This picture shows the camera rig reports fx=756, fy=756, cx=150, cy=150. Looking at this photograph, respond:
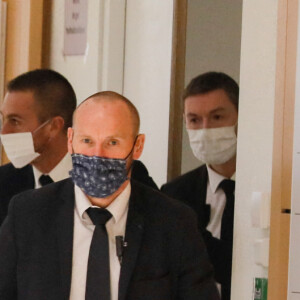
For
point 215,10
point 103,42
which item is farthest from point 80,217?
point 103,42

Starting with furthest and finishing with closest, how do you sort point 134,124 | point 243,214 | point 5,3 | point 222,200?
point 5,3 < point 222,200 < point 243,214 < point 134,124

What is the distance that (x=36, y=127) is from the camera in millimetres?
3039

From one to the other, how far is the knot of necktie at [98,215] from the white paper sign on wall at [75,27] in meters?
1.44

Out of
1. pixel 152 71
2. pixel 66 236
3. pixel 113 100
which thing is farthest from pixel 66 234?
pixel 152 71

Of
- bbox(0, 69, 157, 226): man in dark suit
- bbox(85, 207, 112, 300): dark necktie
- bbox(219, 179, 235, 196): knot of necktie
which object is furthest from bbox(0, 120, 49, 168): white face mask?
bbox(85, 207, 112, 300): dark necktie

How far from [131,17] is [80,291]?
5.18ft

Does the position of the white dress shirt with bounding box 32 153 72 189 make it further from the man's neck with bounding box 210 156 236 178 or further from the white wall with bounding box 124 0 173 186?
the man's neck with bounding box 210 156 236 178

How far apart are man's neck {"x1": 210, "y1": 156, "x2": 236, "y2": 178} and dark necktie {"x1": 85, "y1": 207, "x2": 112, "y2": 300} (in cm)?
78

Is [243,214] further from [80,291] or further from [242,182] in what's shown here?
[80,291]

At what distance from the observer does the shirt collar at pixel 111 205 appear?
197cm

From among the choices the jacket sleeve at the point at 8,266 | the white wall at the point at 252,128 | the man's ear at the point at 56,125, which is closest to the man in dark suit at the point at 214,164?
the white wall at the point at 252,128

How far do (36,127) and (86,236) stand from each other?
3.77 feet

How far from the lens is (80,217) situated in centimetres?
198

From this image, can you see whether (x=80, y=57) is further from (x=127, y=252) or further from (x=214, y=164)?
(x=127, y=252)
